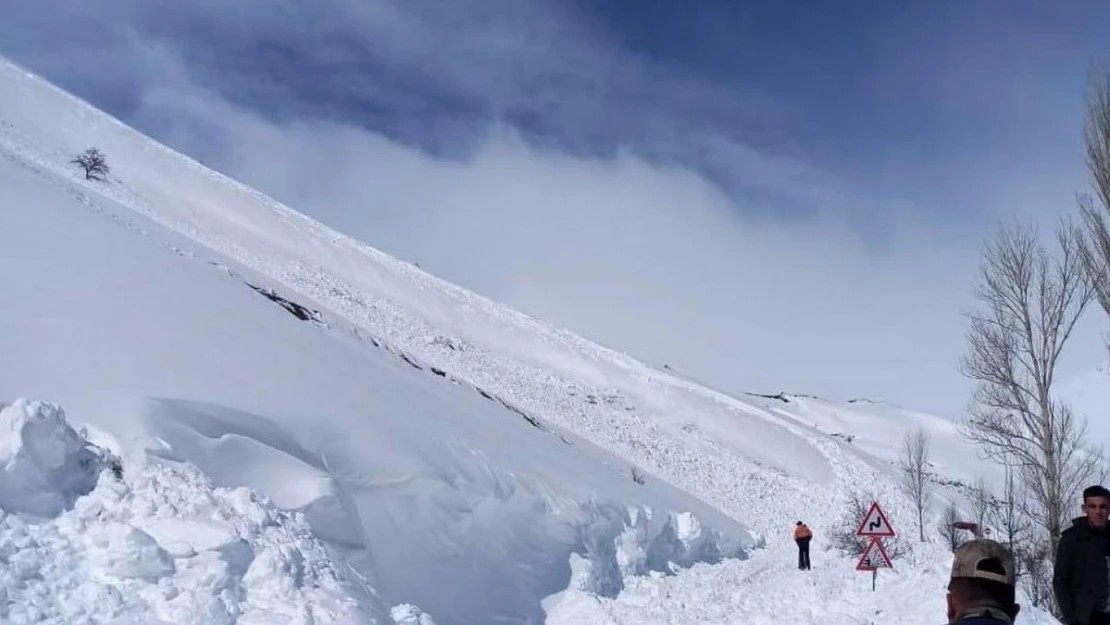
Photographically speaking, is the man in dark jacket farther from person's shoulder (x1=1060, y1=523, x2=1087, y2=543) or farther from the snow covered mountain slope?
the snow covered mountain slope

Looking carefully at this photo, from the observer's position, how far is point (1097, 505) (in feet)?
20.4

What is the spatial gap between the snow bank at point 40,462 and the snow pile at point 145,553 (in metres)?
0.01

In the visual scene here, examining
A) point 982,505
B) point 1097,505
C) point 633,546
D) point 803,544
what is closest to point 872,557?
point 633,546

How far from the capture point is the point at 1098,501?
6.22 meters

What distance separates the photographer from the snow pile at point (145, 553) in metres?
6.72

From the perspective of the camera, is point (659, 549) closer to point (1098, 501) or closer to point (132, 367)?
point (132, 367)

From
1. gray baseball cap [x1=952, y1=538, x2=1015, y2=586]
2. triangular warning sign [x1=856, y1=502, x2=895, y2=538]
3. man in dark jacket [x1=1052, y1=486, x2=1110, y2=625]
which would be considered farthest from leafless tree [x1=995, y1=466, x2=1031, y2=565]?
gray baseball cap [x1=952, y1=538, x2=1015, y2=586]

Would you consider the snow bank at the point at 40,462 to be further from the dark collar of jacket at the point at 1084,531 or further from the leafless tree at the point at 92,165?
the leafless tree at the point at 92,165

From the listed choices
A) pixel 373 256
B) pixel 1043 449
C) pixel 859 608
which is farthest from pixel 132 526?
pixel 373 256

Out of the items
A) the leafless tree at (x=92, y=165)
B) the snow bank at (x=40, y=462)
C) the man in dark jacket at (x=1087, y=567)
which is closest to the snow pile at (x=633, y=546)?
the snow bank at (x=40, y=462)

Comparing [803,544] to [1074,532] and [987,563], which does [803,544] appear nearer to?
[1074,532]

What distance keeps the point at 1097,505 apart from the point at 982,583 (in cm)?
442

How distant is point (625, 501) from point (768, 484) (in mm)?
23022

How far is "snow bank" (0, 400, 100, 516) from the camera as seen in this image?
7250 millimetres
